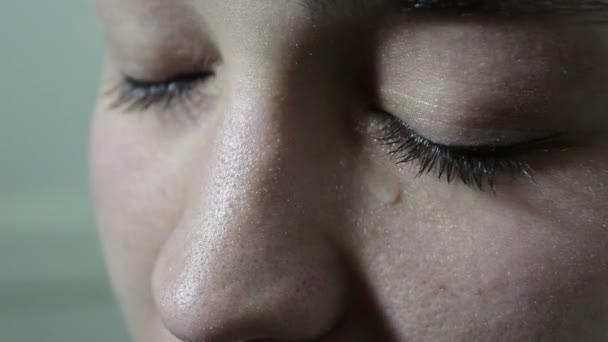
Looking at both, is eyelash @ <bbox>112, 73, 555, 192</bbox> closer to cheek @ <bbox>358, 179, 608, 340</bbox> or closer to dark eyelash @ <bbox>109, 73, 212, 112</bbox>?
cheek @ <bbox>358, 179, 608, 340</bbox>

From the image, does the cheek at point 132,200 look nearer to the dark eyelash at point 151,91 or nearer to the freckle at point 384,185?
the dark eyelash at point 151,91

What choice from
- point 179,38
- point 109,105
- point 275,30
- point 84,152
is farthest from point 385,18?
point 84,152

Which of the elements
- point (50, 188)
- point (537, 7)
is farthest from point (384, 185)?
point (50, 188)

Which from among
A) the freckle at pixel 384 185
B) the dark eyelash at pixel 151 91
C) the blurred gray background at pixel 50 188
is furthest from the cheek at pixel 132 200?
the blurred gray background at pixel 50 188

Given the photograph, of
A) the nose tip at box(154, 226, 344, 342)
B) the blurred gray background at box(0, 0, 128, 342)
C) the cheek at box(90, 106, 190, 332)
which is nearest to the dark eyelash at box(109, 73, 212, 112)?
the cheek at box(90, 106, 190, 332)

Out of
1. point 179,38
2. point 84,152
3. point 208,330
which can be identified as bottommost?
point 84,152

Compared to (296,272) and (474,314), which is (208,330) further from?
(474,314)

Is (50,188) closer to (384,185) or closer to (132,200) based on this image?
(132,200)
